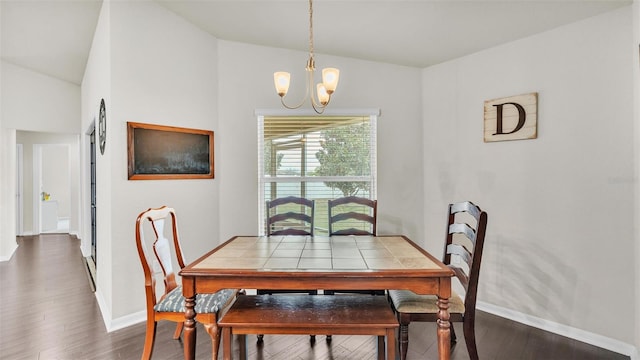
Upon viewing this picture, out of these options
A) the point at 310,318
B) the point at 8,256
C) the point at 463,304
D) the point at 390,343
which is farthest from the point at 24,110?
the point at 463,304

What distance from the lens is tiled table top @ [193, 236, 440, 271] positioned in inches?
72.1

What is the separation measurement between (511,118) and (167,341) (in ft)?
11.2

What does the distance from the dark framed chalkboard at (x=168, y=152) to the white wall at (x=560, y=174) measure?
101 inches

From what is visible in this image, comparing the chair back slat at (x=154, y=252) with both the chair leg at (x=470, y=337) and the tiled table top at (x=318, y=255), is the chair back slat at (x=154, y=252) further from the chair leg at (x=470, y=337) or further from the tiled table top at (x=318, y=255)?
the chair leg at (x=470, y=337)

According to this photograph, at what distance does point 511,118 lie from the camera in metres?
2.91

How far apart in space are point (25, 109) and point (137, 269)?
405 cm

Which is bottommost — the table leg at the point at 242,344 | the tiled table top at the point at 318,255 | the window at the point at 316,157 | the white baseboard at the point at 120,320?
the white baseboard at the point at 120,320

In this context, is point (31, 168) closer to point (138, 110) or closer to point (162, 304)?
point (138, 110)

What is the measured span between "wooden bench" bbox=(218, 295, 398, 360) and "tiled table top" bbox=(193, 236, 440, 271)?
0.30 m

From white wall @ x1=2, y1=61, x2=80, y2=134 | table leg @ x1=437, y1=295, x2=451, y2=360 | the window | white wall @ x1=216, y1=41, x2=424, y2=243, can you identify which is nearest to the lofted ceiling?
white wall @ x1=216, y1=41, x2=424, y2=243

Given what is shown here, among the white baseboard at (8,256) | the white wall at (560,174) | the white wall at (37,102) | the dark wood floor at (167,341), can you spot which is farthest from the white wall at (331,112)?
the white baseboard at (8,256)

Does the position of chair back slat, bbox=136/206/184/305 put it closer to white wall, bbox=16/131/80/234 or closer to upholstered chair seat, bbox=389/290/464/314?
upholstered chair seat, bbox=389/290/464/314

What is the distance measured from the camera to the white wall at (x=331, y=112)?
352cm

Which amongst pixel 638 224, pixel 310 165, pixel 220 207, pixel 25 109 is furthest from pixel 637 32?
pixel 25 109
